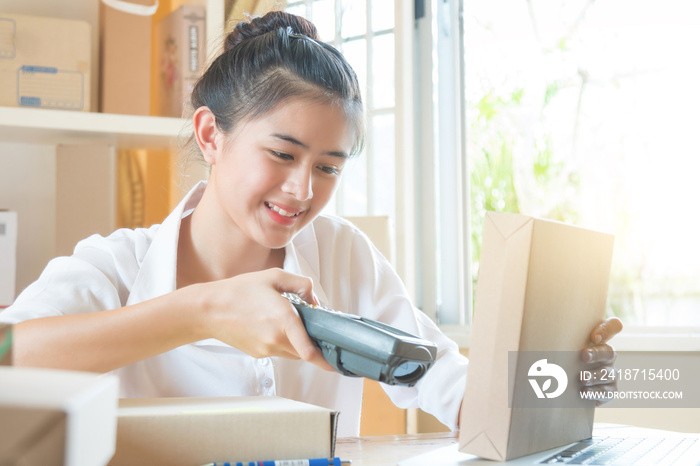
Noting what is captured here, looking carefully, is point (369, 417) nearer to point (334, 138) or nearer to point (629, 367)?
point (629, 367)

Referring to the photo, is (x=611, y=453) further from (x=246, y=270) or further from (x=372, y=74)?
(x=372, y=74)

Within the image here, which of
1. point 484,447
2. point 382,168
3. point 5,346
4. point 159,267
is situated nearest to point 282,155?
point 159,267

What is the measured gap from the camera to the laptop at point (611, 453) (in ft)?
2.07

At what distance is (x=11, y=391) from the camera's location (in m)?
0.24

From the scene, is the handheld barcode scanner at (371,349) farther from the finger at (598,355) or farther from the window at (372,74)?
the window at (372,74)

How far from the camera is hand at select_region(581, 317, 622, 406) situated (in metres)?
0.76

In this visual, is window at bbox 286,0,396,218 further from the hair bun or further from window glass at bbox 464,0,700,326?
the hair bun

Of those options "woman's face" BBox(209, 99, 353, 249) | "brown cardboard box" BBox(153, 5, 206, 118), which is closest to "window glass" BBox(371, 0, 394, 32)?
"brown cardboard box" BBox(153, 5, 206, 118)

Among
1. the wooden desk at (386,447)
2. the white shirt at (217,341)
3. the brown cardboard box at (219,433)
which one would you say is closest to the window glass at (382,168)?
the white shirt at (217,341)

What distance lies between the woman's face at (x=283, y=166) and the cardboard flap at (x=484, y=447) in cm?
43

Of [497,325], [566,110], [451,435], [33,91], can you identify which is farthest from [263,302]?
[566,110]

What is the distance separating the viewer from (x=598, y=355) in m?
0.77

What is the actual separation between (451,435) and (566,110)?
132 centimetres

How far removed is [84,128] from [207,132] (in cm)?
55
